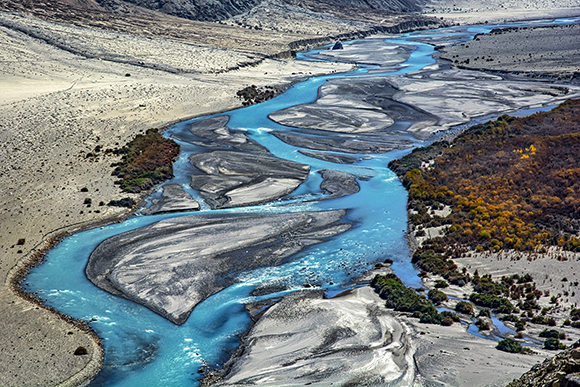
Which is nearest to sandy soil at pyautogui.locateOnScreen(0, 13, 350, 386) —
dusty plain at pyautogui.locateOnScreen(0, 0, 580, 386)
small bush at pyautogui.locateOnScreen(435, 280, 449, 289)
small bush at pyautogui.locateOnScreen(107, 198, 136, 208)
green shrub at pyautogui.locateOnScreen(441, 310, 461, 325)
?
dusty plain at pyautogui.locateOnScreen(0, 0, 580, 386)

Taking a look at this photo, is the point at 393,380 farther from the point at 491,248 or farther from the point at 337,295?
the point at 491,248

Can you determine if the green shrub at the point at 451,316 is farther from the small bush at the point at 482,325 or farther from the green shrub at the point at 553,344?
the green shrub at the point at 553,344

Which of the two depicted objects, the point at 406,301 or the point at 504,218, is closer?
the point at 406,301

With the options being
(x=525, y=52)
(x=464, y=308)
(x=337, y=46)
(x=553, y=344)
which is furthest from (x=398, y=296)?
(x=337, y=46)

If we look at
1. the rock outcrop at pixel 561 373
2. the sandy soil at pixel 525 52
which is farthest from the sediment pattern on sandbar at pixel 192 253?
the sandy soil at pixel 525 52

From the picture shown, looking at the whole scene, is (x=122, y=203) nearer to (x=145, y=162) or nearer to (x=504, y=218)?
(x=145, y=162)

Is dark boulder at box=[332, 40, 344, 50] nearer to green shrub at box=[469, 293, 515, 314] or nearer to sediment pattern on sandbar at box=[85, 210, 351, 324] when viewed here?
sediment pattern on sandbar at box=[85, 210, 351, 324]
